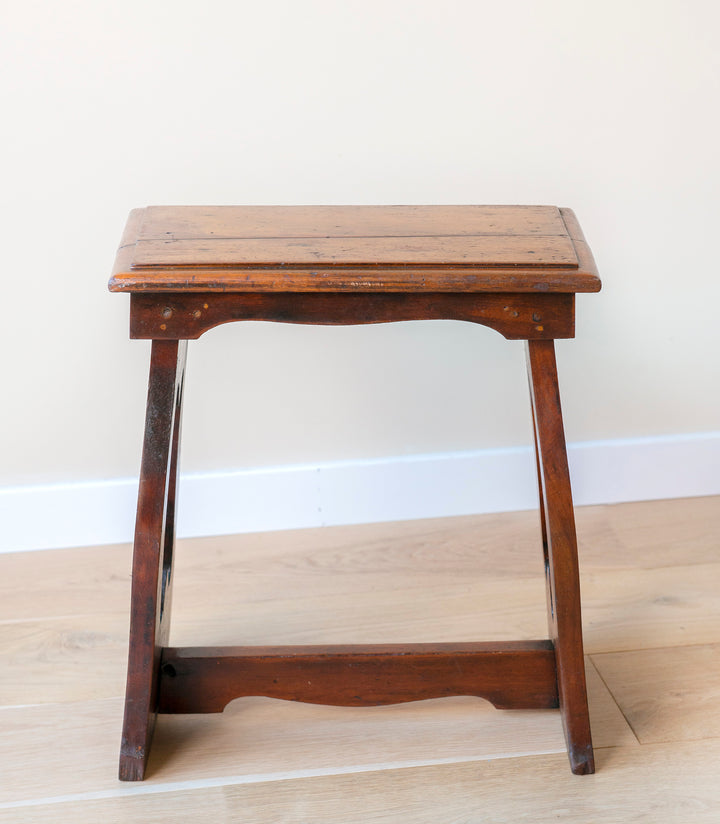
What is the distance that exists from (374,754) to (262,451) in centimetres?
65

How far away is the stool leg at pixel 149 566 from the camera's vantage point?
3.61 ft

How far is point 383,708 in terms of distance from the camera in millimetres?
1346

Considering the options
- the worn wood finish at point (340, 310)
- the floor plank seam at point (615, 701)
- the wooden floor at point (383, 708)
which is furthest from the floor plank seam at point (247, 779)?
the worn wood finish at point (340, 310)

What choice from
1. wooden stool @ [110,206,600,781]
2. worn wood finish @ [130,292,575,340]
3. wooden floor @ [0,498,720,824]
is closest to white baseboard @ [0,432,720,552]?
wooden floor @ [0,498,720,824]

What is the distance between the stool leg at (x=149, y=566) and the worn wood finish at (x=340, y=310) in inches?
1.5

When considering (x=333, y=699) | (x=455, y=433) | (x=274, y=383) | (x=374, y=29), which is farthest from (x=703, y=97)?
(x=333, y=699)

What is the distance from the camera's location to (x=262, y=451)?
1741 millimetres

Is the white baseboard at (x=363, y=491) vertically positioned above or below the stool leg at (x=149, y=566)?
below

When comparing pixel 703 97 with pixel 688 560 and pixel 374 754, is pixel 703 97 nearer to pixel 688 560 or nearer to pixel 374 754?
pixel 688 560

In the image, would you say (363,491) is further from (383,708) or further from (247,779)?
(247,779)

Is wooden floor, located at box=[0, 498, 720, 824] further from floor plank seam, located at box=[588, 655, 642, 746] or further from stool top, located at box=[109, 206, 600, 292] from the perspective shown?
stool top, located at box=[109, 206, 600, 292]

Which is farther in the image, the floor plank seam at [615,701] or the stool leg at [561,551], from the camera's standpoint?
the floor plank seam at [615,701]

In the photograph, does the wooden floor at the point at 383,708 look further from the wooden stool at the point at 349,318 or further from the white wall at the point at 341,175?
the white wall at the point at 341,175

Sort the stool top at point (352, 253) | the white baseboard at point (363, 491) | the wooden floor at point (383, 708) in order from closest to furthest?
1. the stool top at point (352, 253)
2. the wooden floor at point (383, 708)
3. the white baseboard at point (363, 491)
